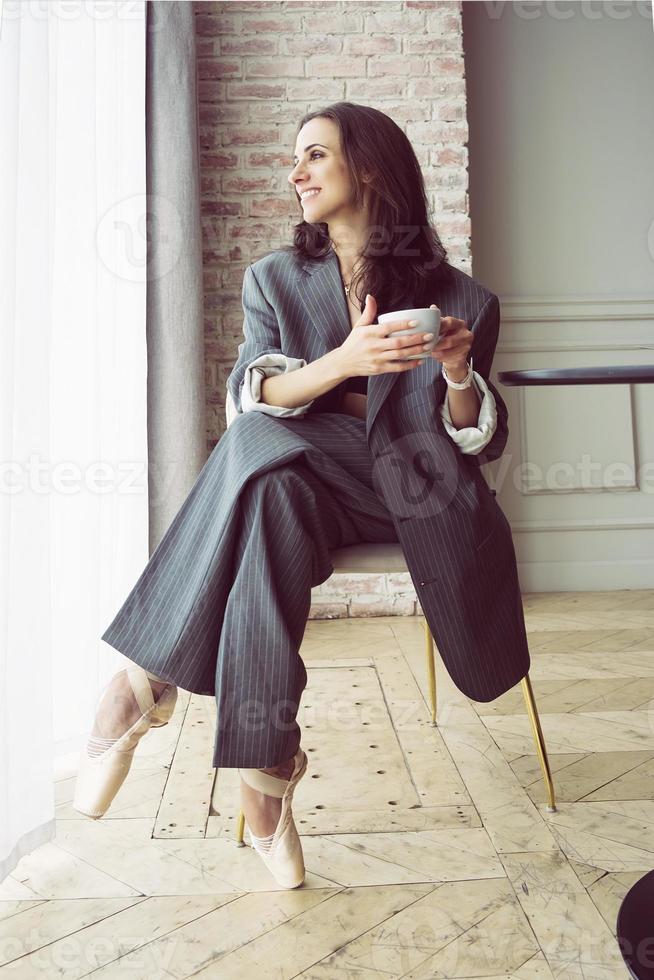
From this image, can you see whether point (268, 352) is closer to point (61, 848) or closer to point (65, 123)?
point (65, 123)

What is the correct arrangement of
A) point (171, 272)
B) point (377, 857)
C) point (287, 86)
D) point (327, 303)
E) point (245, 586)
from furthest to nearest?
point (287, 86)
point (171, 272)
point (327, 303)
point (377, 857)
point (245, 586)

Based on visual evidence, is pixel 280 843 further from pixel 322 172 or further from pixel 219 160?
pixel 219 160

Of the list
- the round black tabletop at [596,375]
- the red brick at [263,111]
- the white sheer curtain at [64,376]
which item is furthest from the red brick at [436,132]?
the round black tabletop at [596,375]

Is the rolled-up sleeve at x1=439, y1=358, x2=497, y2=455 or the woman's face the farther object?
the woman's face

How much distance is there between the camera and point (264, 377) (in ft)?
3.98

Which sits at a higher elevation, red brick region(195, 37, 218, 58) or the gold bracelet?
red brick region(195, 37, 218, 58)

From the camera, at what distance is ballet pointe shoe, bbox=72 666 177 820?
1033 mm

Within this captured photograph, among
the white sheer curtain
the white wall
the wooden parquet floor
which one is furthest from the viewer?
the white wall

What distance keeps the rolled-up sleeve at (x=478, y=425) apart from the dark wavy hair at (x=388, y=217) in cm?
20

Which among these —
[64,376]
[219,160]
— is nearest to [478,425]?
[64,376]

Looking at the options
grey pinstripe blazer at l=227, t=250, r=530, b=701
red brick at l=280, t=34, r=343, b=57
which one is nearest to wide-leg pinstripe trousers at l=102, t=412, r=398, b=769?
grey pinstripe blazer at l=227, t=250, r=530, b=701

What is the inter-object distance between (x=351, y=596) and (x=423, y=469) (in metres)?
1.42

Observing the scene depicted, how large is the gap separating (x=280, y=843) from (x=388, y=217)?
1038 millimetres

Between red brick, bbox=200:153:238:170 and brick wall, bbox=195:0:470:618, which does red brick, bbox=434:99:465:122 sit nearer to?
brick wall, bbox=195:0:470:618
